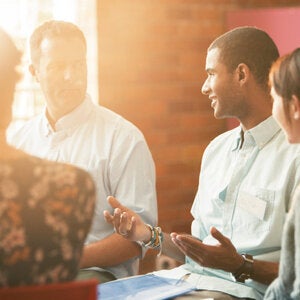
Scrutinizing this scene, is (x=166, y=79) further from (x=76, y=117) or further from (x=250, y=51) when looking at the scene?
(x=250, y=51)

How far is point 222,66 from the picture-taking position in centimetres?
234

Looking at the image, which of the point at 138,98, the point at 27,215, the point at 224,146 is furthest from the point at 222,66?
the point at 138,98

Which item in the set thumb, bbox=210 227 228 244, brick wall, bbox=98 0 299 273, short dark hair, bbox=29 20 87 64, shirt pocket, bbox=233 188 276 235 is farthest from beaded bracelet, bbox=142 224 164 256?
brick wall, bbox=98 0 299 273

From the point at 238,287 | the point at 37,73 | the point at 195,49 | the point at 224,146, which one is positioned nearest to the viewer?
the point at 238,287

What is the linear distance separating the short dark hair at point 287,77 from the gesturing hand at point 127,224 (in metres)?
0.70

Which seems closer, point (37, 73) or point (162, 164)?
point (37, 73)

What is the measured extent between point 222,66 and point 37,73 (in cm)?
92

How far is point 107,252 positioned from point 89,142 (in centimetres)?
48

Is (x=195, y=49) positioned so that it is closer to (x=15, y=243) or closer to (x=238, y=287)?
(x=238, y=287)

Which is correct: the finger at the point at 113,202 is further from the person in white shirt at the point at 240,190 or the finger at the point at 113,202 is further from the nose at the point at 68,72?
the nose at the point at 68,72

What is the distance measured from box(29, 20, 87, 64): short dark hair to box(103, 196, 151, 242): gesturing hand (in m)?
0.85

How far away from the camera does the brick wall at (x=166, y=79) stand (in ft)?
13.0

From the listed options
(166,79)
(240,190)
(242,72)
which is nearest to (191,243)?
(240,190)

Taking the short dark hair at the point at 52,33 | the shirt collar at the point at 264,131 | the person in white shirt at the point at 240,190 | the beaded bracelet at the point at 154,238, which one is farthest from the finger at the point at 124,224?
the short dark hair at the point at 52,33
